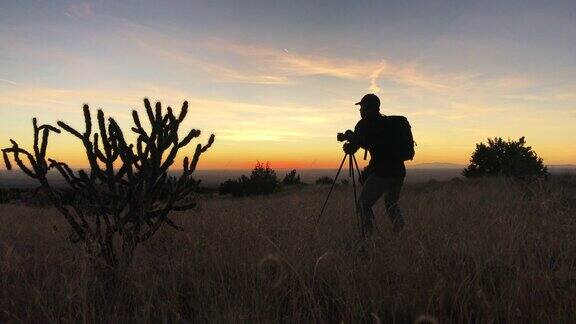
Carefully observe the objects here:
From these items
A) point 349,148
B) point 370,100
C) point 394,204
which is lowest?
point 394,204

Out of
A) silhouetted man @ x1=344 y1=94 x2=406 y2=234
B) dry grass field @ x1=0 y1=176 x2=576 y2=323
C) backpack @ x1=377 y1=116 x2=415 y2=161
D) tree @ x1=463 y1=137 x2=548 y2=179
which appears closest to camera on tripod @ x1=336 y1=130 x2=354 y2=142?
silhouetted man @ x1=344 y1=94 x2=406 y2=234

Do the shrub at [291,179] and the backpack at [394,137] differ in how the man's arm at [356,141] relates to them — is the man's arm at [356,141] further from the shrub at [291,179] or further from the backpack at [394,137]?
the shrub at [291,179]

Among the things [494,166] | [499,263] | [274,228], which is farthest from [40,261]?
[494,166]

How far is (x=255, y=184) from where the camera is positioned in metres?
23.4

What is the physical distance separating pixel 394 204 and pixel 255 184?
1711 cm

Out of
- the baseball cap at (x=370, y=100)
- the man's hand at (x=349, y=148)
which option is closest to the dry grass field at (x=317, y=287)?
the man's hand at (x=349, y=148)

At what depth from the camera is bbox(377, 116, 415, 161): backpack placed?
21.4 feet

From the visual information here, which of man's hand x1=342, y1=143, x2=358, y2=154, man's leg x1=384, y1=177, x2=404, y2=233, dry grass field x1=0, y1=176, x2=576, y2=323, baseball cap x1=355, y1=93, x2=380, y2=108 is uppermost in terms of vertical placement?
baseball cap x1=355, y1=93, x2=380, y2=108

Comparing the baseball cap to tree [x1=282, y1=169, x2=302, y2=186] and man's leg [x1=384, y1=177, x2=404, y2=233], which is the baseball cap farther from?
tree [x1=282, y1=169, x2=302, y2=186]

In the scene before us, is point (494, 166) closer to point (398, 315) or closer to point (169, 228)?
point (169, 228)

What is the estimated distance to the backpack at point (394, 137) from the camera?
6.52 metres

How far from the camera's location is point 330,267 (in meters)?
4.43

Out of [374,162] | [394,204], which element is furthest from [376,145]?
[394,204]

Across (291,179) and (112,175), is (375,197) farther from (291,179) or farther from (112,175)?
(291,179)
